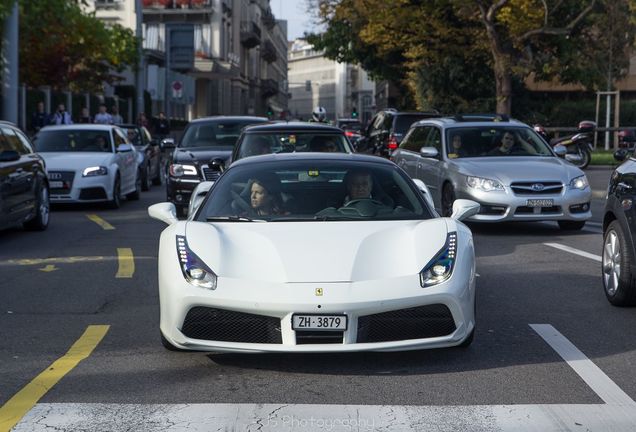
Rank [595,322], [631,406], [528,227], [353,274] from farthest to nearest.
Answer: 1. [528,227]
2. [595,322]
3. [353,274]
4. [631,406]

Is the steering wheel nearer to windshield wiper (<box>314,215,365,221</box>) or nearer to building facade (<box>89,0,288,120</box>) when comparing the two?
windshield wiper (<box>314,215,365,221</box>)

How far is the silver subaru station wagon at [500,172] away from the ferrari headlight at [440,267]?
26.1ft

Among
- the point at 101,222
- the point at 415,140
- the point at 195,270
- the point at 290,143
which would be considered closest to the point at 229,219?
the point at 195,270

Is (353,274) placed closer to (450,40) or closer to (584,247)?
(584,247)

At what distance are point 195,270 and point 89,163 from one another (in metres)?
13.4

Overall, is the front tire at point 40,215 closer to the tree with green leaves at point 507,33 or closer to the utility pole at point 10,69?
the utility pole at point 10,69

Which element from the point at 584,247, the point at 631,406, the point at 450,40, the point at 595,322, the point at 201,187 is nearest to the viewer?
the point at 631,406

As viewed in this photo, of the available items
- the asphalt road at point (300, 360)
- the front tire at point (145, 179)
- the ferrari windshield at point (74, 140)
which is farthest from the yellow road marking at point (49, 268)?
the front tire at point (145, 179)

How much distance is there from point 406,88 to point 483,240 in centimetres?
4985

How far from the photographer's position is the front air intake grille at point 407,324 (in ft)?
20.7

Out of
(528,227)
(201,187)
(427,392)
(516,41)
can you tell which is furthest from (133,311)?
(516,41)

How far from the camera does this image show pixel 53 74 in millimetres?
38375

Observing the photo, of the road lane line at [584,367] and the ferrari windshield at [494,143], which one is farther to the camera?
the ferrari windshield at [494,143]

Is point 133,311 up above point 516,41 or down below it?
below
